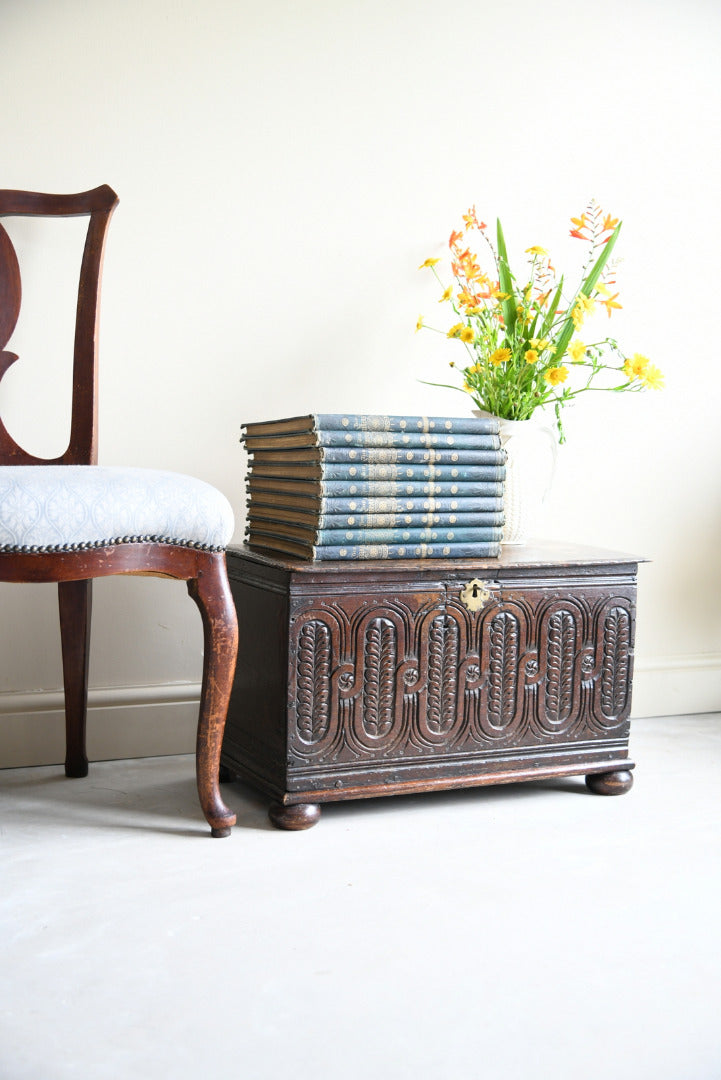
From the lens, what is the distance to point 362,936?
1.18m

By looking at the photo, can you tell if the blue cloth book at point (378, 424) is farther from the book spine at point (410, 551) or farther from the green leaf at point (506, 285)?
the green leaf at point (506, 285)

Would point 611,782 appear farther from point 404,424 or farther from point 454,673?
point 404,424

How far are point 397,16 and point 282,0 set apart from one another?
243 mm

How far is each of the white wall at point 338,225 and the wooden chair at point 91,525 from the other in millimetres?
115

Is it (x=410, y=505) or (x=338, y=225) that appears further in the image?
(x=338, y=225)

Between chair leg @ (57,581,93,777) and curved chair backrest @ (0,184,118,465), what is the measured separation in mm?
219

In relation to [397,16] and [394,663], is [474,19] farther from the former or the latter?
[394,663]

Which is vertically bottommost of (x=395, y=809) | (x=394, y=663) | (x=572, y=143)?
(x=395, y=809)

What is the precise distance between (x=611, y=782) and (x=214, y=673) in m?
0.73

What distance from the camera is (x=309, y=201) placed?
6.63 ft

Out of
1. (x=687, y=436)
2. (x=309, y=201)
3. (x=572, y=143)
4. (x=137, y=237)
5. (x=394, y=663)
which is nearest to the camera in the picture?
(x=394, y=663)

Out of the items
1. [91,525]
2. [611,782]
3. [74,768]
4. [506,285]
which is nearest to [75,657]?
[74,768]

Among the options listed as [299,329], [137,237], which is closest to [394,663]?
[299,329]

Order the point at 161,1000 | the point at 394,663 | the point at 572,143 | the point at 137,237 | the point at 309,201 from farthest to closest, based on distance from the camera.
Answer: the point at 572,143 < the point at 309,201 < the point at 137,237 < the point at 394,663 < the point at 161,1000
